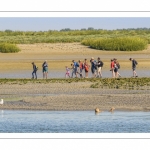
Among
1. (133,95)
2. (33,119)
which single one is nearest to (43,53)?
(133,95)

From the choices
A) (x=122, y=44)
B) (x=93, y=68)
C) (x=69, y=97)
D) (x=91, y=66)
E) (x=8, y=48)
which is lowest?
(x=69, y=97)

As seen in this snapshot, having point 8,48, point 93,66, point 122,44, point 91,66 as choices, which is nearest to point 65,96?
point 93,66

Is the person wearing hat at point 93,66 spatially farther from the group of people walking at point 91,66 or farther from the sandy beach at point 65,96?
the sandy beach at point 65,96

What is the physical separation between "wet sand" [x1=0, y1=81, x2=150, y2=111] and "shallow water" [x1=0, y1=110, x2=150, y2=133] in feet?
3.91

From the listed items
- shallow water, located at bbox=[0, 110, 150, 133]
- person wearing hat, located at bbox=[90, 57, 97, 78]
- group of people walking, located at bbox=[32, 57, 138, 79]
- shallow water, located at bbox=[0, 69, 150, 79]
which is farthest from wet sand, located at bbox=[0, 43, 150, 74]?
shallow water, located at bbox=[0, 110, 150, 133]

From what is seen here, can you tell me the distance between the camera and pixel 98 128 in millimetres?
Result: 21859

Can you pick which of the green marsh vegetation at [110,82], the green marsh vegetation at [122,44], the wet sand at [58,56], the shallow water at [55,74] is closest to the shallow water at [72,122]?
the green marsh vegetation at [110,82]

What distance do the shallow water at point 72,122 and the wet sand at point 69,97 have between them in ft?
3.91

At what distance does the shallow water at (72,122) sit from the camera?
70.9ft

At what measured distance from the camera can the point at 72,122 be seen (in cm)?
2300

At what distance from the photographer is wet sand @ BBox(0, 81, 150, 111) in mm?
26734

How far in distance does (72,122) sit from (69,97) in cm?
625

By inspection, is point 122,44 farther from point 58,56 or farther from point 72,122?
point 72,122

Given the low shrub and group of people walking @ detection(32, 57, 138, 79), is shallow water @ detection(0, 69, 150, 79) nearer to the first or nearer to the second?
group of people walking @ detection(32, 57, 138, 79)
